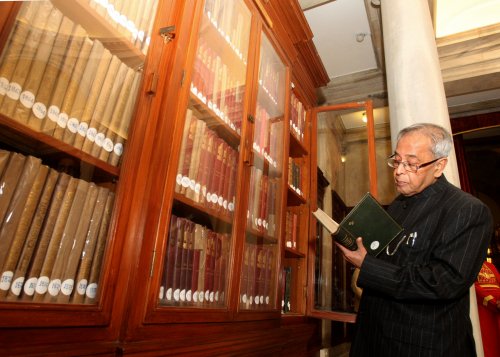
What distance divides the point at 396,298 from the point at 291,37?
7.24 ft

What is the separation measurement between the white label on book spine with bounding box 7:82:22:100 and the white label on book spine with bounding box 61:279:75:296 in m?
0.57

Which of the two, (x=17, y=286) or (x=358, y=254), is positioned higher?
(x=358, y=254)

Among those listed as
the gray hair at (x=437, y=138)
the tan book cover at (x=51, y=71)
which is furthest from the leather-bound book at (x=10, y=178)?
the gray hair at (x=437, y=138)

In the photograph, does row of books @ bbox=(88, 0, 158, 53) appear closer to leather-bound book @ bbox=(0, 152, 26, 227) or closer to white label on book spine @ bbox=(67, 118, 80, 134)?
white label on book spine @ bbox=(67, 118, 80, 134)

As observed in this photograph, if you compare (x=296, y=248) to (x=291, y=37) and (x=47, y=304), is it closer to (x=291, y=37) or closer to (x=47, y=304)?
(x=291, y=37)

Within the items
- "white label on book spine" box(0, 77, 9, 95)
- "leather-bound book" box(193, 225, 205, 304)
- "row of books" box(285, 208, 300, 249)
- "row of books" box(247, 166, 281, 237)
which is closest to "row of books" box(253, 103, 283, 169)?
"row of books" box(247, 166, 281, 237)

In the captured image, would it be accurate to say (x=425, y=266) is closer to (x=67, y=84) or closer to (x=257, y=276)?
(x=257, y=276)

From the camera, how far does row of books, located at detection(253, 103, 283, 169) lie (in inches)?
88.1

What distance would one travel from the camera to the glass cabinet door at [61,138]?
37.8 inches

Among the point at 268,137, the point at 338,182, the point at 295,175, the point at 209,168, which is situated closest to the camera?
the point at 209,168

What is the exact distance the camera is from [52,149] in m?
1.08

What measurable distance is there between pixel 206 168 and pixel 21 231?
0.90 meters

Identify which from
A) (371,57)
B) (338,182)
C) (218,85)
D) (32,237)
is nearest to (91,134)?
(32,237)

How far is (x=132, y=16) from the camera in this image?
4.57 ft
